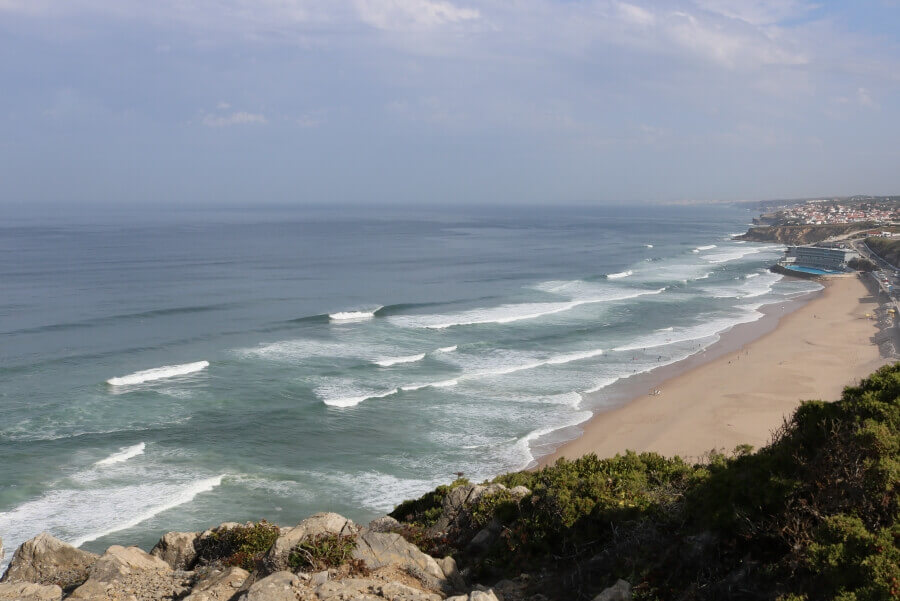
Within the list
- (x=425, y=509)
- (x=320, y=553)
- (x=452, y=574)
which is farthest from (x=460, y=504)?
(x=320, y=553)

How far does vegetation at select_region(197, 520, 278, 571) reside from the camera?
510 inches

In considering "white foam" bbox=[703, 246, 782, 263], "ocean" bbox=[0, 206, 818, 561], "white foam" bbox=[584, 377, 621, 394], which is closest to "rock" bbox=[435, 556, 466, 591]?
"ocean" bbox=[0, 206, 818, 561]

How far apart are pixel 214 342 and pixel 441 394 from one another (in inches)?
731

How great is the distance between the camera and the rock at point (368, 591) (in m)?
9.61

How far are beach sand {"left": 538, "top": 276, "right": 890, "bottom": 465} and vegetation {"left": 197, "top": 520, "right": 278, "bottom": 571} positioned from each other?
15.7 m

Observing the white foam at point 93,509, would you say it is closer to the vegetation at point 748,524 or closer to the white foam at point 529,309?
the vegetation at point 748,524

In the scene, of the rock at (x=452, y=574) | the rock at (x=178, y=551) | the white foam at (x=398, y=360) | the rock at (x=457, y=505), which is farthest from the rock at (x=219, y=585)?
the white foam at (x=398, y=360)

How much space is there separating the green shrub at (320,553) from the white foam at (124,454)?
755 inches

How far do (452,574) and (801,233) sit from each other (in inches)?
5435

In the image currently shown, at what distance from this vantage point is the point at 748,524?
980 centimetres

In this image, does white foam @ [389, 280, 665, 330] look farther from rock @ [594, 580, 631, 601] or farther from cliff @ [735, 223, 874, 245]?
cliff @ [735, 223, 874, 245]

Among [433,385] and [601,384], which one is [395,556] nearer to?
[433,385]

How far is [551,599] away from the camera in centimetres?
1076

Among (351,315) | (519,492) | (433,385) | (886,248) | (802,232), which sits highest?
(802,232)
